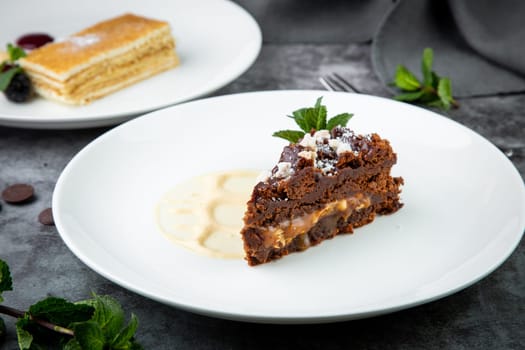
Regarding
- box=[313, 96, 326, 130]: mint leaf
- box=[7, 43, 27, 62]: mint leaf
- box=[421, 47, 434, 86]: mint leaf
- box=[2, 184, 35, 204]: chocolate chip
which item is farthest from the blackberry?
box=[421, 47, 434, 86]: mint leaf

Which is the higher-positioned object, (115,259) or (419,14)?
(115,259)

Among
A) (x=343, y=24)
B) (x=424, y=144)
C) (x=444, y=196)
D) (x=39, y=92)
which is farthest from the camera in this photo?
(x=343, y=24)

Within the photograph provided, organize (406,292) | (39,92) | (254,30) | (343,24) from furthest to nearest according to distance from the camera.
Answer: (343,24), (254,30), (39,92), (406,292)

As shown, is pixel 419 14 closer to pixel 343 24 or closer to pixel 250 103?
pixel 343 24

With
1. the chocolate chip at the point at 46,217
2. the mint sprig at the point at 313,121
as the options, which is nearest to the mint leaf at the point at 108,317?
the chocolate chip at the point at 46,217

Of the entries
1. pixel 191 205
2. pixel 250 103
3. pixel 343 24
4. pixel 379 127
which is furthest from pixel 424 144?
pixel 343 24

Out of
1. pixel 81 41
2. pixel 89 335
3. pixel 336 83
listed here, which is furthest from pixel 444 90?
pixel 89 335
